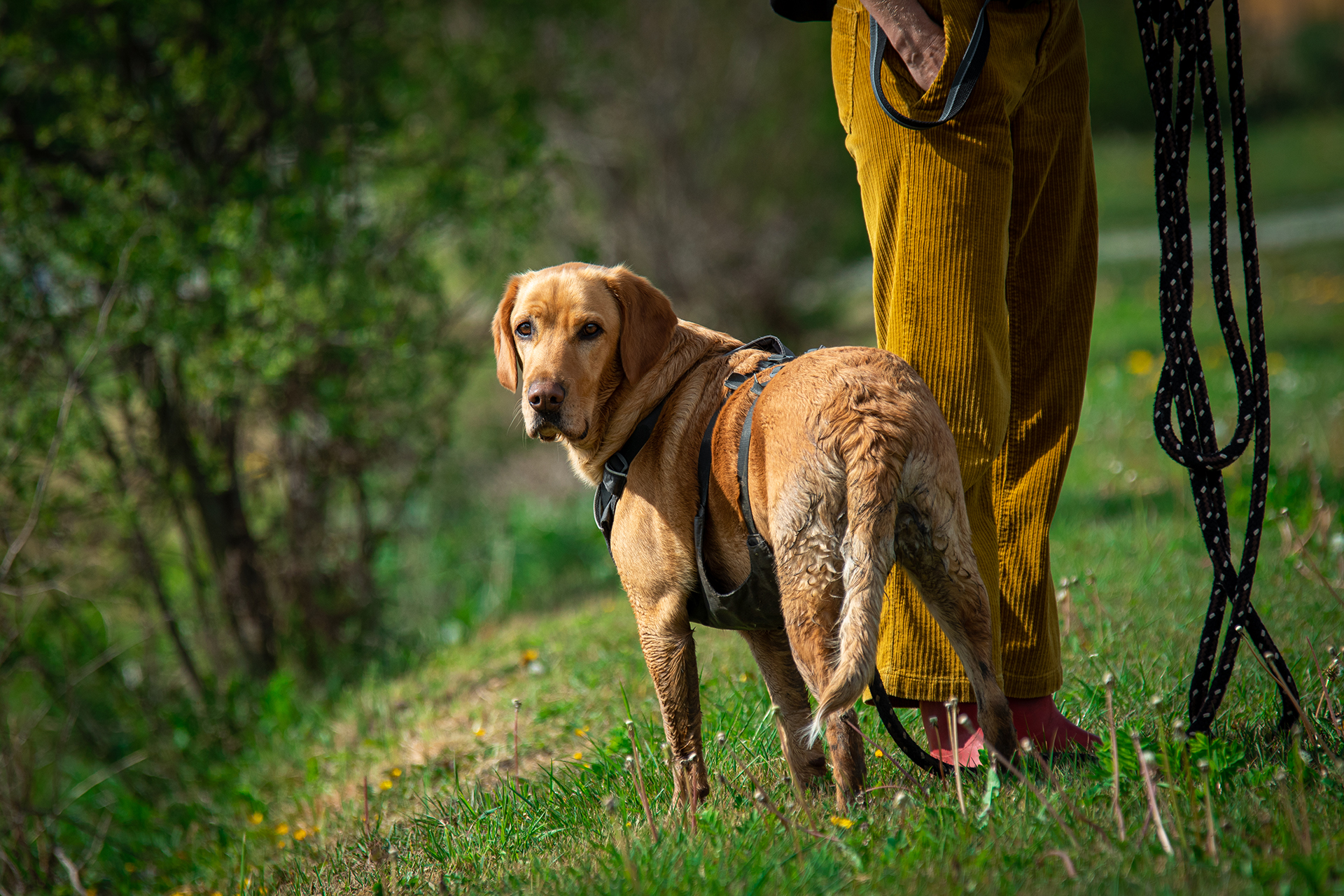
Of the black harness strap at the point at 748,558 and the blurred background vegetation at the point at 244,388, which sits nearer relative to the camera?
the black harness strap at the point at 748,558

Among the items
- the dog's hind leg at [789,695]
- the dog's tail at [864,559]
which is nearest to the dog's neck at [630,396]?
the dog's hind leg at [789,695]

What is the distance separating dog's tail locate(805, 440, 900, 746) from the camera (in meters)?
1.96

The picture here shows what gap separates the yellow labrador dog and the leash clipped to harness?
696 millimetres

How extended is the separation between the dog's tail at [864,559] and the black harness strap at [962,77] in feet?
2.76

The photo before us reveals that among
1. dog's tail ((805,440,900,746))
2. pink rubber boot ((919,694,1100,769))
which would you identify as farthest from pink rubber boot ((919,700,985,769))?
dog's tail ((805,440,900,746))

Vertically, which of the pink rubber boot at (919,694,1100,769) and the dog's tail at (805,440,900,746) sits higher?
the dog's tail at (805,440,900,746)

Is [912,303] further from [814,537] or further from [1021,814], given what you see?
[1021,814]

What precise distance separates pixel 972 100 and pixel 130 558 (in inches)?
234

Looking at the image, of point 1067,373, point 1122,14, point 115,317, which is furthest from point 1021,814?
point 1122,14

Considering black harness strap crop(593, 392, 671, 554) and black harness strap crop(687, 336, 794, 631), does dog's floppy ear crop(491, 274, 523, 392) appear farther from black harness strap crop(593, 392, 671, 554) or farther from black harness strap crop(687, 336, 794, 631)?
black harness strap crop(687, 336, 794, 631)

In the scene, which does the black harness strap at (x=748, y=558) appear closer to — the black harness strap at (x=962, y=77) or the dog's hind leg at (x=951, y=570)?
the dog's hind leg at (x=951, y=570)

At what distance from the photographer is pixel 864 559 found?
2.01m

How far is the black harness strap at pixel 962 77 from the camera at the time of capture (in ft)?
7.35

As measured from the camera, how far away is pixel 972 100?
→ 2.31 m
